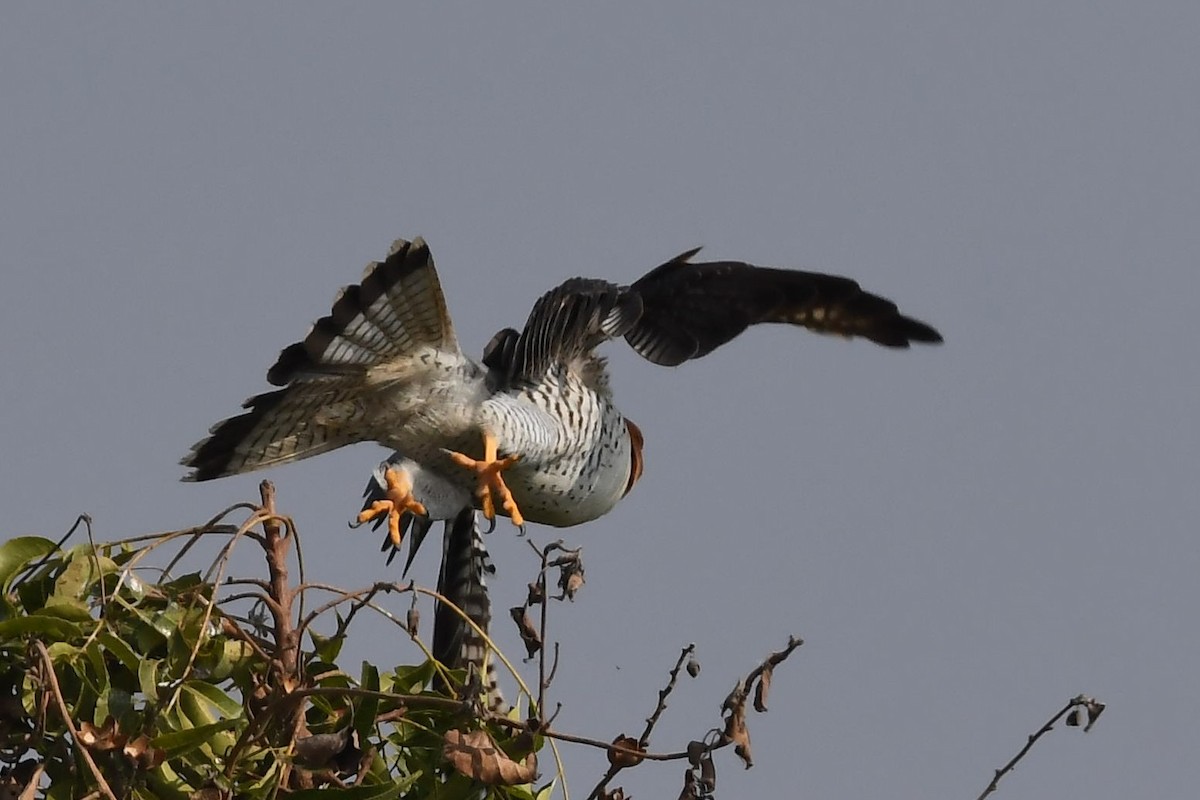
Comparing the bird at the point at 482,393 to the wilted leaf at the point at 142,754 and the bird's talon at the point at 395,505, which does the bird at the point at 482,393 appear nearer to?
the bird's talon at the point at 395,505

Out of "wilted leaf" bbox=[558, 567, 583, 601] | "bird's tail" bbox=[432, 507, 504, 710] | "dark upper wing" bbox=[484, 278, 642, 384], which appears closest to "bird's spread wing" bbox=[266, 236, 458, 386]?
"dark upper wing" bbox=[484, 278, 642, 384]

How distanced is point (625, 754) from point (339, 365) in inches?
83.1

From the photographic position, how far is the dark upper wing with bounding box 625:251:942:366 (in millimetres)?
6094

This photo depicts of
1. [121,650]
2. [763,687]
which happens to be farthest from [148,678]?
[763,687]

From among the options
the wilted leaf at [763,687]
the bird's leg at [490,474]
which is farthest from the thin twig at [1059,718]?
the bird's leg at [490,474]

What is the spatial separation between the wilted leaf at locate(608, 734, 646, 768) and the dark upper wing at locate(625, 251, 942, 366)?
3.02 m

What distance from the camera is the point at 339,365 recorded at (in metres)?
4.84

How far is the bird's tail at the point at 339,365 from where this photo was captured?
4574 millimetres

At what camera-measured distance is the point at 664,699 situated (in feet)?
10.00

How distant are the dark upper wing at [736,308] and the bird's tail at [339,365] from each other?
3.76ft

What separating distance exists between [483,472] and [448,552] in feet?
2.84

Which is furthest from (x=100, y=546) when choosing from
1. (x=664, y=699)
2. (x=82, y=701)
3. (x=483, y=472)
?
(x=483, y=472)

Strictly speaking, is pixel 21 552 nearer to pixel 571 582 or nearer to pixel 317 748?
pixel 317 748

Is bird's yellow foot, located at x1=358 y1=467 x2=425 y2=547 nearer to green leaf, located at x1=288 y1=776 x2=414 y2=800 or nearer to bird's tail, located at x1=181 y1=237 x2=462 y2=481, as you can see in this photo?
bird's tail, located at x1=181 y1=237 x2=462 y2=481
